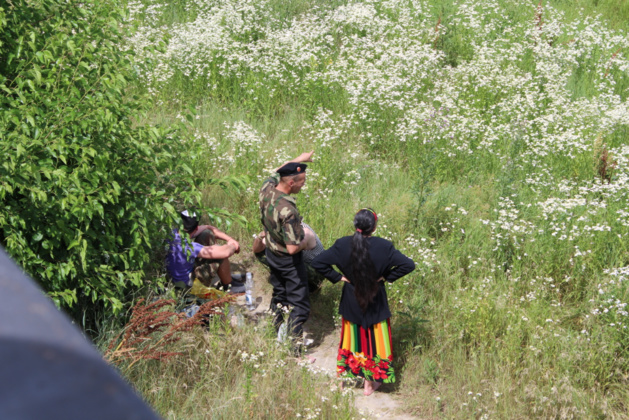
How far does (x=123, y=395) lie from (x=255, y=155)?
7640mm

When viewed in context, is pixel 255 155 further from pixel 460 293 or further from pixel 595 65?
pixel 595 65

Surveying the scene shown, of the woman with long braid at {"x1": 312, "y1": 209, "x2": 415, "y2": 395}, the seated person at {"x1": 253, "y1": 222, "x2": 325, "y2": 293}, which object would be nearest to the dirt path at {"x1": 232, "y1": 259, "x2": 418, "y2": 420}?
the woman with long braid at {"x1": 312, "y1": 209, "x2": 415, "y2": 395}

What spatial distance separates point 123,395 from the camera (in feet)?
1.68

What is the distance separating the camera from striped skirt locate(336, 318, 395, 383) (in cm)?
528

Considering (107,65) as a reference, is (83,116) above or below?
below

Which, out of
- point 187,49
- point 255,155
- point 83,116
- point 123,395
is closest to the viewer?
point 123,395

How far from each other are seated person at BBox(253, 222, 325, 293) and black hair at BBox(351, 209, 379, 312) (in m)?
0.92

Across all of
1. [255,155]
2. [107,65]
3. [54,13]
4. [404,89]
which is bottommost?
[255,155]

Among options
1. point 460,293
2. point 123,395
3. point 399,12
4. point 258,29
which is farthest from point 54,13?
point 399,12

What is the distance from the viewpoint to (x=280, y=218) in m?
5.40

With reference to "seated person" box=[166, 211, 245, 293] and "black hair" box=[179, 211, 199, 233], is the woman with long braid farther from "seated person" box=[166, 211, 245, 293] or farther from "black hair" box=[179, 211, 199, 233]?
"black hair" box=[179, 211, 199, 233]

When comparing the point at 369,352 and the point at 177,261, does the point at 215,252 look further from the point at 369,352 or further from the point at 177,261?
the point at 369,352

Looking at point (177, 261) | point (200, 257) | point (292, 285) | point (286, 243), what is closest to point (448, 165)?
point (292, 285)

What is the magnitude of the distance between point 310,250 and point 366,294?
1.29 metres
